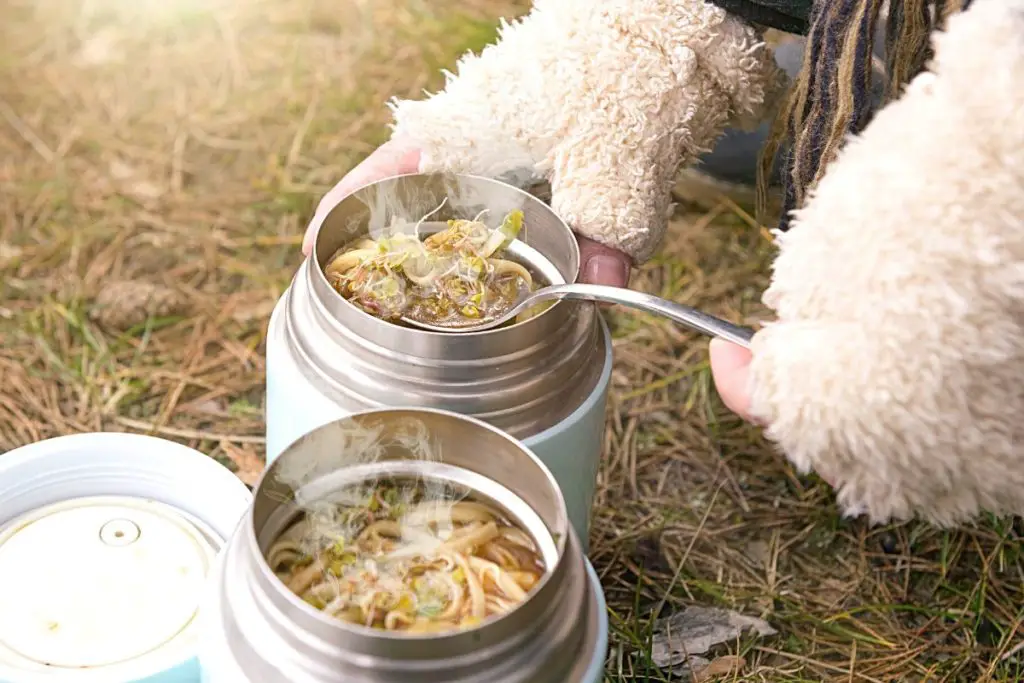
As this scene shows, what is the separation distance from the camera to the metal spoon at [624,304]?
118 cm

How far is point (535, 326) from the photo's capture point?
129 cm

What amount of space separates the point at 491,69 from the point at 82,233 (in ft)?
3.59

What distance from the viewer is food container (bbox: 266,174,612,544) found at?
4.20ft

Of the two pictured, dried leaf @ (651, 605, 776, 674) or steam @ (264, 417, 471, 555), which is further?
dried leaf @ (651, 605, 776, 674)

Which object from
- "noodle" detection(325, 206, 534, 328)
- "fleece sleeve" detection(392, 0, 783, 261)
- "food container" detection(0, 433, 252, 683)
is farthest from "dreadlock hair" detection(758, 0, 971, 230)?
"food container" detection(0, 433, 252, 683)

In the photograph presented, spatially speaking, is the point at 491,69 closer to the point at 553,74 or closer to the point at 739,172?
the point at 553,74

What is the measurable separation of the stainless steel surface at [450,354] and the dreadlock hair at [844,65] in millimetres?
329

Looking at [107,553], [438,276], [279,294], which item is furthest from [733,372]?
[279,294]

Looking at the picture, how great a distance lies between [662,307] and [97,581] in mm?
732

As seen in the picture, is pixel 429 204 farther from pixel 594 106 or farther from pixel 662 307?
pixel 662 307

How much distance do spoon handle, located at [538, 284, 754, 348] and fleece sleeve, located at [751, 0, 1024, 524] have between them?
80 millimetres

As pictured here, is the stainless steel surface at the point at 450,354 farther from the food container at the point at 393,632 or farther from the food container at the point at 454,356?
the food container at the point at 393,632

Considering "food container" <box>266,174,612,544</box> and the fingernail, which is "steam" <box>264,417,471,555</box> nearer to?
"food container" <box>266,174,612,544</box>

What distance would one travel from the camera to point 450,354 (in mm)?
1269
